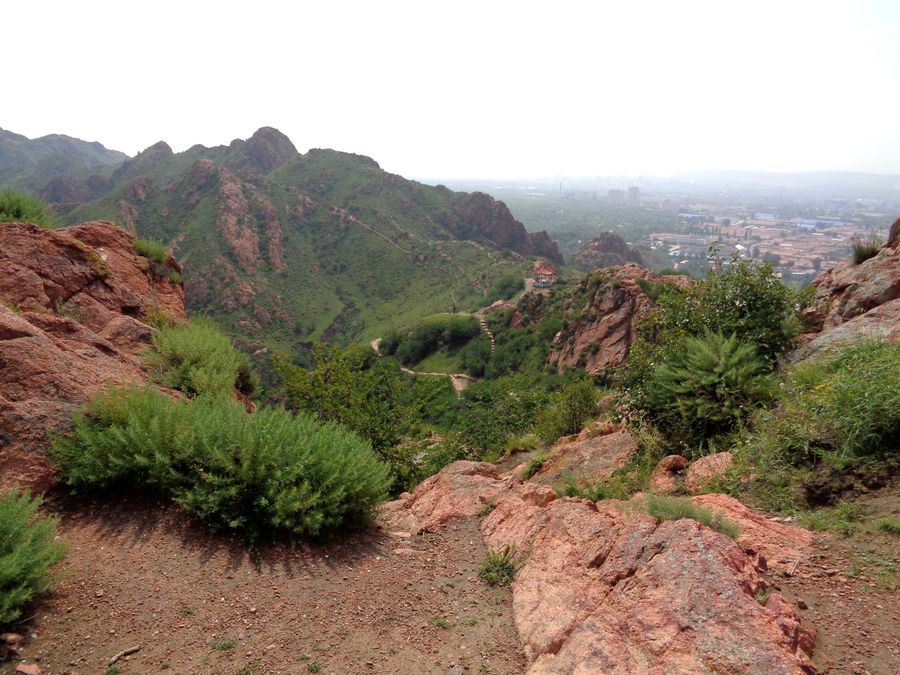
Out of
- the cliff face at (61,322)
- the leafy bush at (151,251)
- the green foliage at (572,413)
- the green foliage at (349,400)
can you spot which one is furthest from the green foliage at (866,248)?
the leafy bush at (151,251)

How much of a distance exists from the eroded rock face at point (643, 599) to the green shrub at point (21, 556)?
3883 mm

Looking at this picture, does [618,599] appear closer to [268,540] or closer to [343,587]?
[343,587]

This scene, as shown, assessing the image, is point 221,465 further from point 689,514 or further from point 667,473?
point 667,473

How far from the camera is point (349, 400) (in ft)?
32.4

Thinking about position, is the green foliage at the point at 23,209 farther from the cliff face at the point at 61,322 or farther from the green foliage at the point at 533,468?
the green foliage at the point at 533,468

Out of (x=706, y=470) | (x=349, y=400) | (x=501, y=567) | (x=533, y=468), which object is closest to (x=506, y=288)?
(x=349, y=400)

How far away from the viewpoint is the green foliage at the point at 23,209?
407 inches

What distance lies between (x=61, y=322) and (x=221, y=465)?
15.8 ft

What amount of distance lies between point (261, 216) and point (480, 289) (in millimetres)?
39577

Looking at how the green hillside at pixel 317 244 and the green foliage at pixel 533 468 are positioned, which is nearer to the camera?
the green foliage at pixel 533 468

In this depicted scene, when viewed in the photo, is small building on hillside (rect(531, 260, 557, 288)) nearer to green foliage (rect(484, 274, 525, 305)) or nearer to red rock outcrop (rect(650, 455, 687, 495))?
green foliage (rect(484, 274, 525, 305))

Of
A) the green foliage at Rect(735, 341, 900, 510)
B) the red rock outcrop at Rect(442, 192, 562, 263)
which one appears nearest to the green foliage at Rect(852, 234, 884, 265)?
the green foliage at Rect(735, 341, 900, 510)

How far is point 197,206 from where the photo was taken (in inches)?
3000

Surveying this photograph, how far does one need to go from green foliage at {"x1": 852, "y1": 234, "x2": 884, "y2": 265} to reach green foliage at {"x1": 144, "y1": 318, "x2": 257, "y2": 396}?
12.6 m
